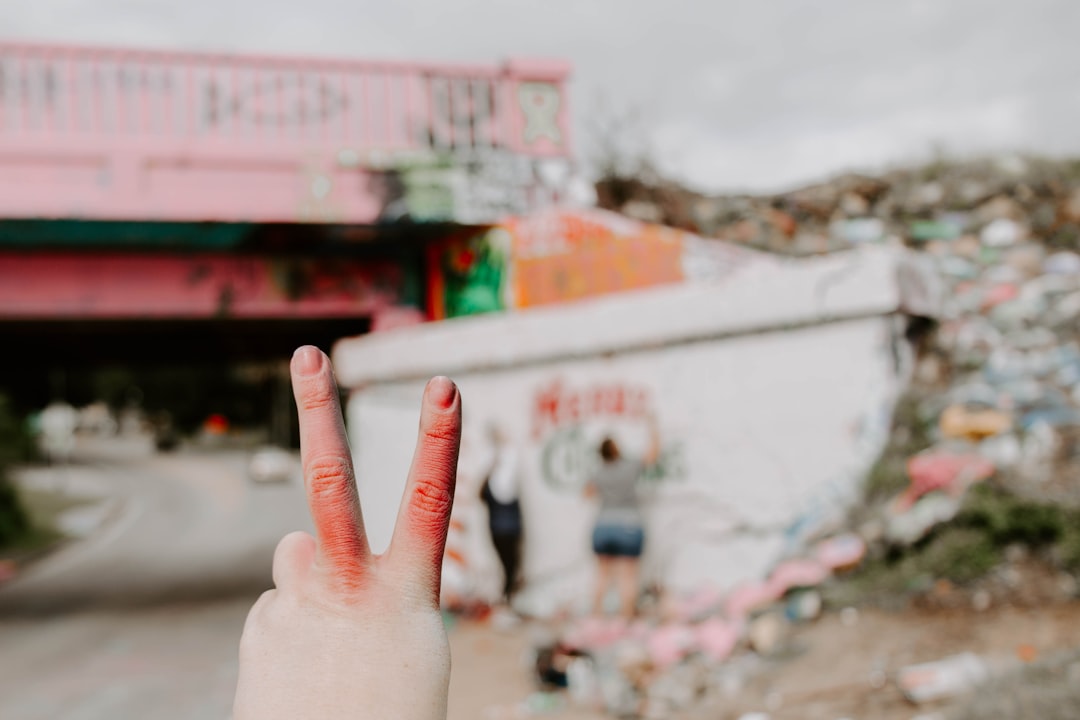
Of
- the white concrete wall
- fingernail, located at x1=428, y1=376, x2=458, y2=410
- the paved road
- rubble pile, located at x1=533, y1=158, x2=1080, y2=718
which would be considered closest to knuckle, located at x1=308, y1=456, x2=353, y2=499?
fingernail, located at x1=428, y1=376, x2=458, y2=410

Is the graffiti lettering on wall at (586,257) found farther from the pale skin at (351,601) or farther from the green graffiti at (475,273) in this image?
the pale skin at (351,601)

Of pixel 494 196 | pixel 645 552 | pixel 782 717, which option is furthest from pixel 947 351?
pixel 494 196

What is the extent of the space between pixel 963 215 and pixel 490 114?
5.02 metres

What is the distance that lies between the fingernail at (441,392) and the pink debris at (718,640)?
511 centimetres

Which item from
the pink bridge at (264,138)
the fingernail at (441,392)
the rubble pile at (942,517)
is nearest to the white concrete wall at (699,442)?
the rubble pile at (942,517)

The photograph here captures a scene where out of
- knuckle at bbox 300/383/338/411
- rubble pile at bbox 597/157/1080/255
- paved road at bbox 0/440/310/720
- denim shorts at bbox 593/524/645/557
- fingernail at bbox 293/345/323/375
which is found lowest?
paved road at bbox 0/440/310/720

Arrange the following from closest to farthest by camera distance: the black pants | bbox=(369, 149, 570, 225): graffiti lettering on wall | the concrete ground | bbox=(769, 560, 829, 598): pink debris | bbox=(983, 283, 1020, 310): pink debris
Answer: the concrete ground < bbox=(769, 560, 829, 598): pink debris < bbox=(983, 283, 1020, 310): pink debris < the black pants < bbox=(369, 149, 570, 225): graffiti lettering on wall

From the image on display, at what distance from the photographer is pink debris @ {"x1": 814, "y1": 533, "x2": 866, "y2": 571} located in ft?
19.3

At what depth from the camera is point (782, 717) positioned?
190 inches

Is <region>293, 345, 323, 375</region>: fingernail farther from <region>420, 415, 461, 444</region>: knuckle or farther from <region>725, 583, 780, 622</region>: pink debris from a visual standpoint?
<region>725, 583, 780, 622</region>: pink debris

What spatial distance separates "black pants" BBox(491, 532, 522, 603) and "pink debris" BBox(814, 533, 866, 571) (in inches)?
115

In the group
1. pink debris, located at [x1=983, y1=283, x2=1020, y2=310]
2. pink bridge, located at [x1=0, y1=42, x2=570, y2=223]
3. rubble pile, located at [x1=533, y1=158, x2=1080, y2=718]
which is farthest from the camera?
pink bridge, located at [x1=0, y1=42, x2=570, y2=223]

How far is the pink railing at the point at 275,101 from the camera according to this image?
913 cm

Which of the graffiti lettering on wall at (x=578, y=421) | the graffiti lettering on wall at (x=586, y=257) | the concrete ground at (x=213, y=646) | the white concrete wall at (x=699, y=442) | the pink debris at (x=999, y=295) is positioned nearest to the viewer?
the concrete ground at (x=213, y=646)
